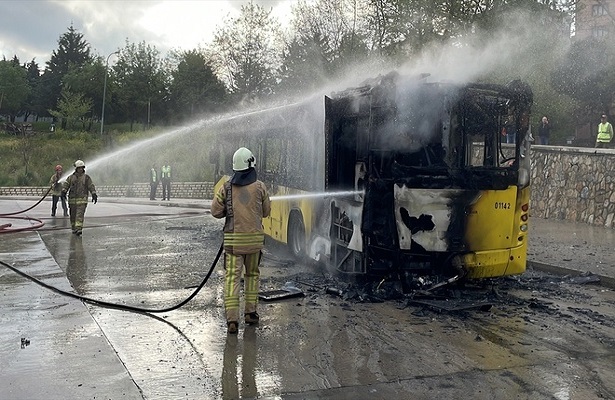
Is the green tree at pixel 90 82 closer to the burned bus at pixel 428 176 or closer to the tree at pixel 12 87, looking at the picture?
the tree at pixel 12 87

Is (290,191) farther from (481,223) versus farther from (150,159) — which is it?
(150,159)

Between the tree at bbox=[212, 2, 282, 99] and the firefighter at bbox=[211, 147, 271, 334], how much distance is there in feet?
123

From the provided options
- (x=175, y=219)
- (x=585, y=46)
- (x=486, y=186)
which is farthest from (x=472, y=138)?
(x=585, y=46)

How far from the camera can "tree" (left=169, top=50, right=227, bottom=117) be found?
162ft

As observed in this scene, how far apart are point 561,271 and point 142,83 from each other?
1825 inches

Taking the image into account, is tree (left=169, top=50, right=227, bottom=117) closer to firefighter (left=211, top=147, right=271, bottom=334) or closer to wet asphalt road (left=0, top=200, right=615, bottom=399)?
wet asphalt road (left=0, top=200, right=615, bottom=399)

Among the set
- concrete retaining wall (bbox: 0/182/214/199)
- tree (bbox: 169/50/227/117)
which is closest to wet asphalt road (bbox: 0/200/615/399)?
concrete retaining wall (bbox: 0/182/214/199)

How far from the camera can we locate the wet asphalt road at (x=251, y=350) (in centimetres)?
527

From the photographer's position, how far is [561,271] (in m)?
10.9

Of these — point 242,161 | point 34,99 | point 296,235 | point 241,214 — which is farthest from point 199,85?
point 241,214

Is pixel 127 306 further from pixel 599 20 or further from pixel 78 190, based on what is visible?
pixel 599 20

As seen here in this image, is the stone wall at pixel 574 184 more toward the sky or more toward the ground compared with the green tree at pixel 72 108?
more toward the ground

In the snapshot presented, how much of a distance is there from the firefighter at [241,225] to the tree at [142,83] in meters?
46.2

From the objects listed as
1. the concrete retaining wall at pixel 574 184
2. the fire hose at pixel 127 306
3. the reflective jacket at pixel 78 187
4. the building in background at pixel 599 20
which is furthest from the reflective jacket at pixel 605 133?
the fire hose at pixel 127 306
